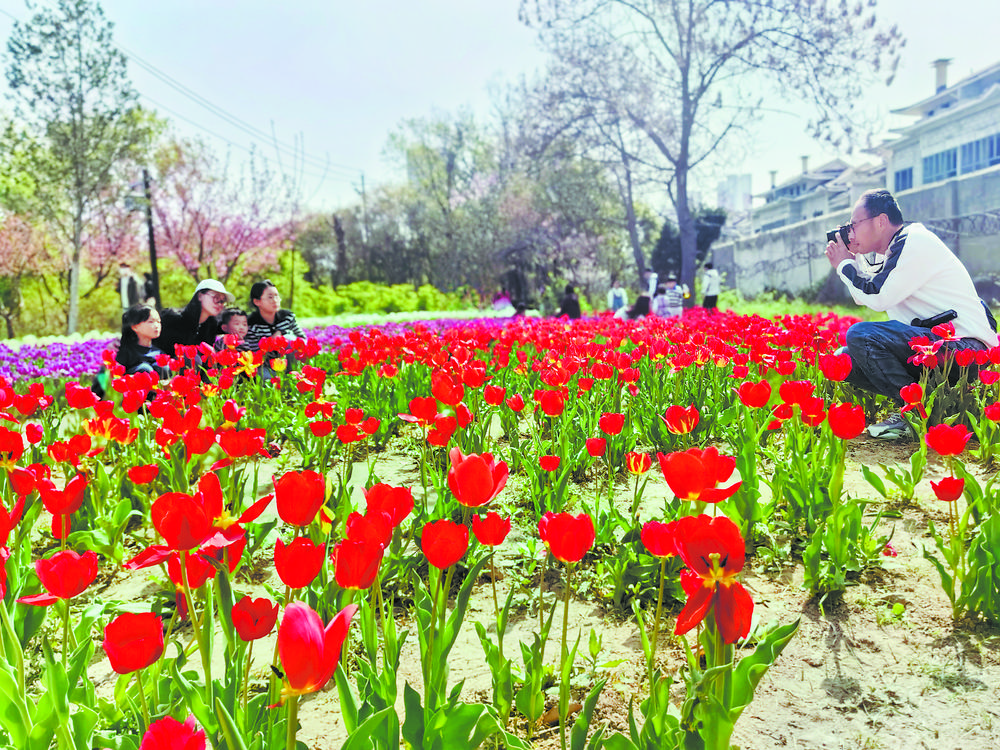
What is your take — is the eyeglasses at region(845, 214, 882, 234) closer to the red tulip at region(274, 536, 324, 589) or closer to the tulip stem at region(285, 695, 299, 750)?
the red tulip at region(274, 536, 324, 589)

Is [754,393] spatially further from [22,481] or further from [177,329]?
[177,329]

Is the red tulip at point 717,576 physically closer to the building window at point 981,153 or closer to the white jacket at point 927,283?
the white jacket at point 927,283

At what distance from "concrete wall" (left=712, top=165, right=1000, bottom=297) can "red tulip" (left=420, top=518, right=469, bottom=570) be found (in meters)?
19.1

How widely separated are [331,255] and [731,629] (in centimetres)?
3844

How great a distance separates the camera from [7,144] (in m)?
19.7

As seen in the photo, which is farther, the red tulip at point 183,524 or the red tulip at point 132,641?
the red tulip at point 183,524

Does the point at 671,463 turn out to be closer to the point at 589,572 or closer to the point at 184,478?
the point at 589,572

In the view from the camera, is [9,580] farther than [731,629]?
Yes

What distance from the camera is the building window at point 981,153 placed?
21889 millimetres

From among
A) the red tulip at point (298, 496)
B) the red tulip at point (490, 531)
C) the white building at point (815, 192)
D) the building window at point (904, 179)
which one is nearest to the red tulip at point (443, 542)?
the red tulip at point (490, 531)

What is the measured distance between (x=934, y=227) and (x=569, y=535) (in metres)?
20.7

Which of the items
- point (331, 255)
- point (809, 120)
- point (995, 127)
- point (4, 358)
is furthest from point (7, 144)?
point (995, 127)

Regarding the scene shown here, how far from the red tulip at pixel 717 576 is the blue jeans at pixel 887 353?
346 cm

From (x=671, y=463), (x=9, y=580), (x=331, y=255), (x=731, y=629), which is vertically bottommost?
(x=9, y=580)
